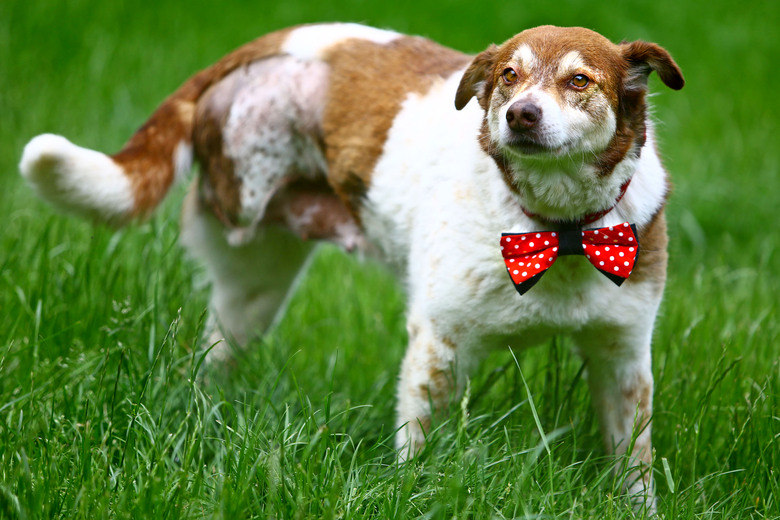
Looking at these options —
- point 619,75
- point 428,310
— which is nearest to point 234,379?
point 428,310

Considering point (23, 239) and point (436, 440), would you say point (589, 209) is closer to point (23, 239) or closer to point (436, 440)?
point (436, 440)

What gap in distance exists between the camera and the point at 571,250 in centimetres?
250

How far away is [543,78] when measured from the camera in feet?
7.66

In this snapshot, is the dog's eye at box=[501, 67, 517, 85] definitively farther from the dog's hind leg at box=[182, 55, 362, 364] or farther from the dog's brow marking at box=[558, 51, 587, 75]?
the dog's hind leg at box=[182, 55, 362, 364]

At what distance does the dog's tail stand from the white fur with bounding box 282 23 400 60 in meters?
0.07

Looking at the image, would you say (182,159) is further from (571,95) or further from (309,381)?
(571,95)

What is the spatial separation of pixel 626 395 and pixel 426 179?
0.96m

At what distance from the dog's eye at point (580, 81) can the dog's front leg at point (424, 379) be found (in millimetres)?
867

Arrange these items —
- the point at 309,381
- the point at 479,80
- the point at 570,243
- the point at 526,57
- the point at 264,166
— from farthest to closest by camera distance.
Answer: the point at 309,381 < the point at 264,166 < the point at 479,80 < the point at 570,243 < the point at 526,57

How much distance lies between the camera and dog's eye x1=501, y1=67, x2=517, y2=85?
7.89 feet

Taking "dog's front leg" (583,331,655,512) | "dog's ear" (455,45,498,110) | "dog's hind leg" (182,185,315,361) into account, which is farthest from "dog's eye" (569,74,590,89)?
"dog's hind leg" (182,185,315,361)

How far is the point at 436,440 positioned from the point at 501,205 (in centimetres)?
72

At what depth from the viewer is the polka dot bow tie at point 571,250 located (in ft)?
8.00

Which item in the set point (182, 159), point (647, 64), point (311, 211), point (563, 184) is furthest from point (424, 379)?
point (182, 159)
